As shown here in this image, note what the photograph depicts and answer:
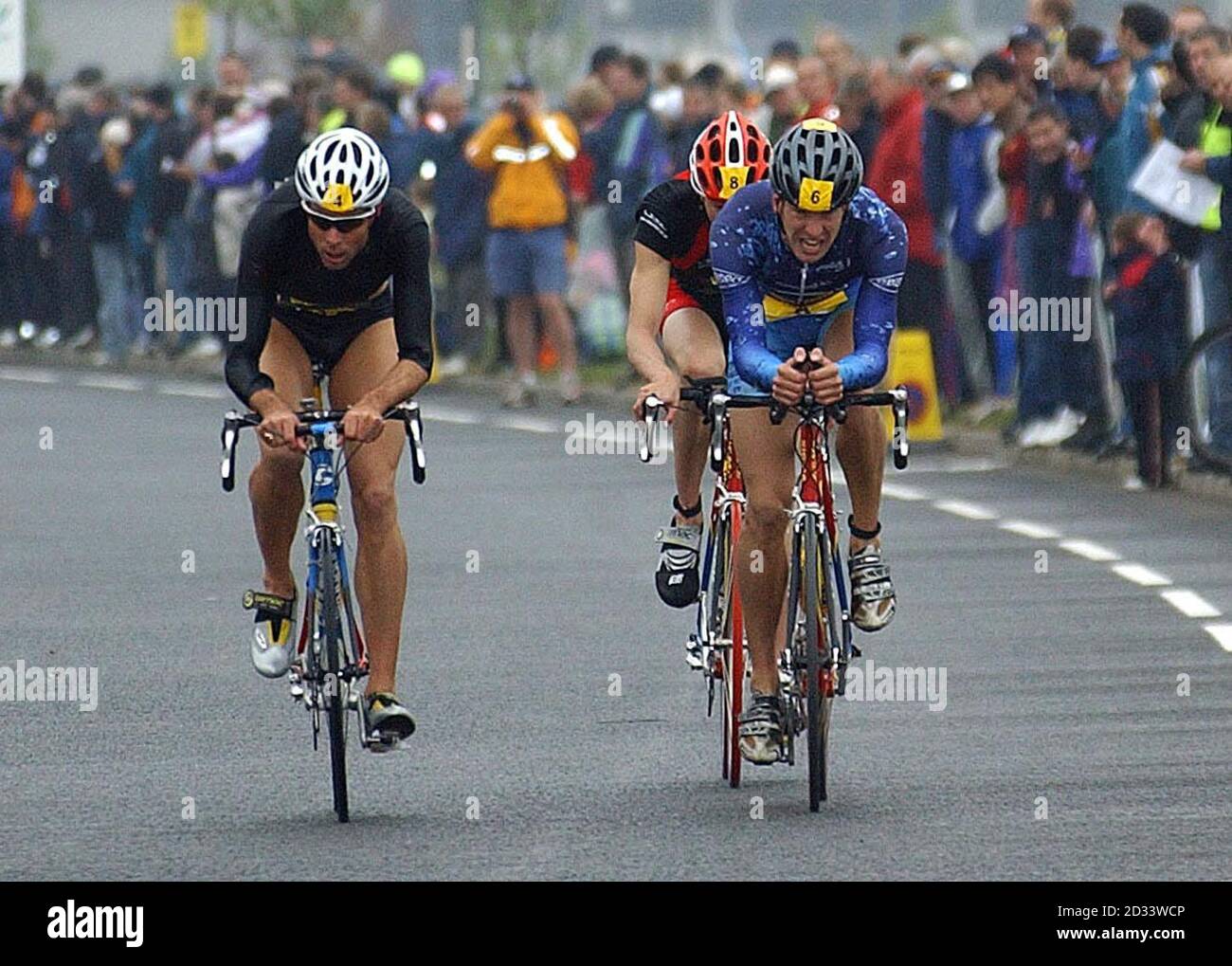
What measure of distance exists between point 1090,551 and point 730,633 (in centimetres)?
612

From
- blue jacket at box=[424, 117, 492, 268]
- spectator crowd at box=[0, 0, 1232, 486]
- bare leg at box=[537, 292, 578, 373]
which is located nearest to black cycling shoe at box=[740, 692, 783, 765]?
spectator crowd at box=[0, 0, 1232, 486]

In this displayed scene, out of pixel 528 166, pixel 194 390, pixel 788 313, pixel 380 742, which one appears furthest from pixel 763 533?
pixel 194 390

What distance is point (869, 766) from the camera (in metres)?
10.6

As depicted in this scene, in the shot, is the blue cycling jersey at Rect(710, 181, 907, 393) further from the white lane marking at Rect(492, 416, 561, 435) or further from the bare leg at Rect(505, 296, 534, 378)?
the bare leg at Rect(505, 296, 534, 378)

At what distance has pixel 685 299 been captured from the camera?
11.4 metres

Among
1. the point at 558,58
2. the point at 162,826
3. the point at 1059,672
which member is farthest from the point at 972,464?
the point at 558,58

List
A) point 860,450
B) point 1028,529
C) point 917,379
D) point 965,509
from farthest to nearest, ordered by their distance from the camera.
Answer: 1. point 917,379
2. point 965,509
3. point 1028,529
4. point 860,450

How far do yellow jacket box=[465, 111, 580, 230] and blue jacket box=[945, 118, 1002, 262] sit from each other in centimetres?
415

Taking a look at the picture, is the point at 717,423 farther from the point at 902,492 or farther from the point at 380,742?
the point at 902,492

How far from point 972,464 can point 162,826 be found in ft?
40.3

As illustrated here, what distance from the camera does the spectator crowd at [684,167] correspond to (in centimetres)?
1905

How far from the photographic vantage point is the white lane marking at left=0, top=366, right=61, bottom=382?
102 feet
